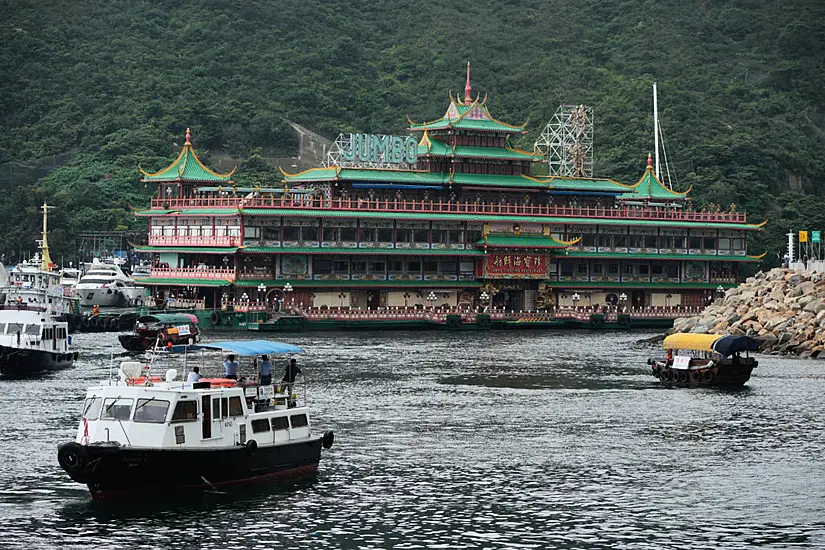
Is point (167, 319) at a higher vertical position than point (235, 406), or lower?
higher

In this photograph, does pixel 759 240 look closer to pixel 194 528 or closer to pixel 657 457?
pixel 657 457

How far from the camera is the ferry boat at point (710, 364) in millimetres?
76500

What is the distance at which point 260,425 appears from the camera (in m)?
47.7

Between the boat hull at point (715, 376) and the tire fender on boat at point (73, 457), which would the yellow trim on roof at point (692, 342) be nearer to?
the boat hull at point (715, 376)

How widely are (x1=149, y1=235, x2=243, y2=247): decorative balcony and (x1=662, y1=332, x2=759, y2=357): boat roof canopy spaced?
180 ft

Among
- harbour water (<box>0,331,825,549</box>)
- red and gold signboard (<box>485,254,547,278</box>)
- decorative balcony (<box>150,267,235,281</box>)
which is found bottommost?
harbour water (<box>0,331,825,549</box>)

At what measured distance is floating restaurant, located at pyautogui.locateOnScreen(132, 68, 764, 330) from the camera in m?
126

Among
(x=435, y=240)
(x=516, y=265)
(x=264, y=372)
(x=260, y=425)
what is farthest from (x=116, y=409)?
(x=516, y=265)

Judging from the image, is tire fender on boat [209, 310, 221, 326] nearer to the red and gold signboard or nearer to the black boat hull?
the red and gold signboard

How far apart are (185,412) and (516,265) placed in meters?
93.3

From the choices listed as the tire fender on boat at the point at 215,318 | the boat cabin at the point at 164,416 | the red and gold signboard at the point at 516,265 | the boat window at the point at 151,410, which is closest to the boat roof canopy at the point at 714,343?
the boat cabin at the point at 164,416

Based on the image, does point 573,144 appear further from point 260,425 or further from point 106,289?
point 260,425

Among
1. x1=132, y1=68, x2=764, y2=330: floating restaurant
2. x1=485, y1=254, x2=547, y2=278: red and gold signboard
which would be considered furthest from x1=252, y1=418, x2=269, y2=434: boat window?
x1=485, y1=254, x2=547, y2=278: red and gold signboard

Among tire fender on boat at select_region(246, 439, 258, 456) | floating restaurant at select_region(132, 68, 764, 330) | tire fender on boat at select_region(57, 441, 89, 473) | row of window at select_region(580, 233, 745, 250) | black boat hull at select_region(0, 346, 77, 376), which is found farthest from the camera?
row of window at select_region(580, 233, 745, 250)
